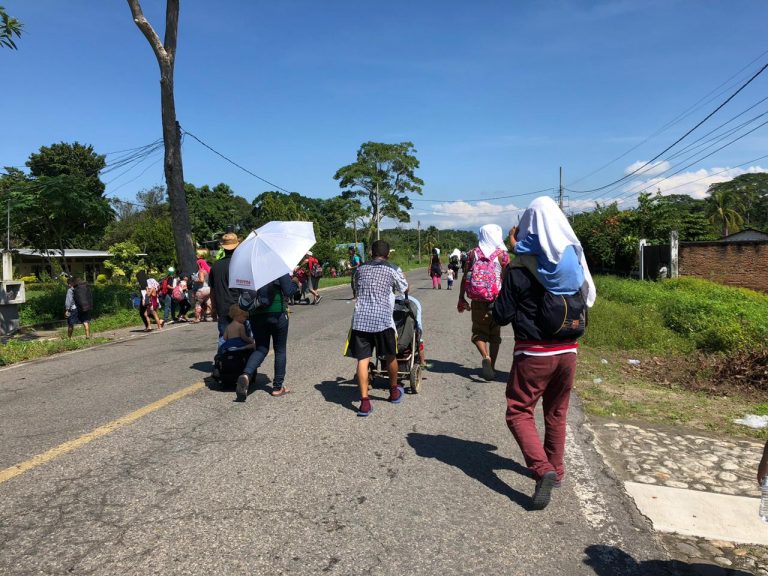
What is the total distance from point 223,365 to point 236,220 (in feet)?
213

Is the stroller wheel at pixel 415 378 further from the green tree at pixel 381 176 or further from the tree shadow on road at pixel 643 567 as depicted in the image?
the green tree at pixel 381 176

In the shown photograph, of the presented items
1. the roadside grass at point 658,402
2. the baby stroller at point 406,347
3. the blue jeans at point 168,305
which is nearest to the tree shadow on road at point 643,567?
the roadside grass at point 658,402

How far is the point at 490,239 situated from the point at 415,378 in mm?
2059

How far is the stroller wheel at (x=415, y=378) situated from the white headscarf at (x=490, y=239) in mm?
1759

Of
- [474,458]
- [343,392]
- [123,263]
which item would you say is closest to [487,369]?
[343,392]

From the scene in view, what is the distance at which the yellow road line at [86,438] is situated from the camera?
4160mm

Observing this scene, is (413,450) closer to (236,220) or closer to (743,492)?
(743,492)

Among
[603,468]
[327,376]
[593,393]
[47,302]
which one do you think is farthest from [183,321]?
[603,468]

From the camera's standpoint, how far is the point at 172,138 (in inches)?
645

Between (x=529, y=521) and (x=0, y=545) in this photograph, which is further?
(x=529, y=521)

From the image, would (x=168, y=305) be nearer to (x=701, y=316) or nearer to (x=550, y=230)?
(x=701, y=316)

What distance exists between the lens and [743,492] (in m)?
3.93

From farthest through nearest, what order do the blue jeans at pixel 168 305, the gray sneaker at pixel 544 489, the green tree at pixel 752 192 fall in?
the green tree at pixel 752 192 < the blue jeans at pixel 168 305 < the gray sneaker at pixel 544 489

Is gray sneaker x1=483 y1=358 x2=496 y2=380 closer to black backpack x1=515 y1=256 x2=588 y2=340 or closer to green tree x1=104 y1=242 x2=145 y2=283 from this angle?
black backpack x1=515 y1=256 x2=588 y2=340
